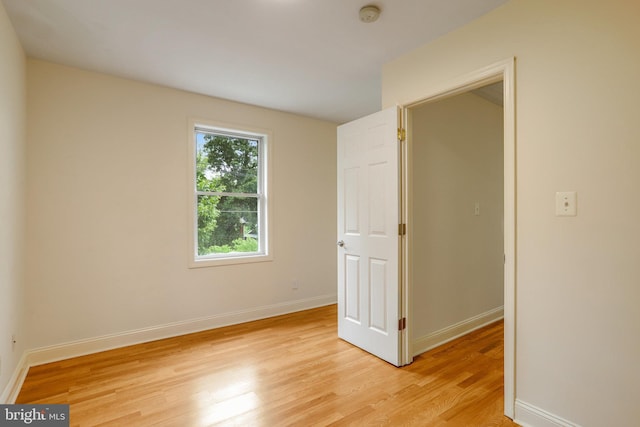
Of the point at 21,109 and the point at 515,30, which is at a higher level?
the point at 515,30

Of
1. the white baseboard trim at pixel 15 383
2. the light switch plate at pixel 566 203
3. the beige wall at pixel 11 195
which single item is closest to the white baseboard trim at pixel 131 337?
the white baseboard trim at pixel 15 383

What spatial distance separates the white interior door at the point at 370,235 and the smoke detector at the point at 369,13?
690 millimetres

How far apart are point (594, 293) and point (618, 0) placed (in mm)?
1398

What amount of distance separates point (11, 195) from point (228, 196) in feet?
6.04

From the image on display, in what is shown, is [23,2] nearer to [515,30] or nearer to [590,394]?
[515,30]

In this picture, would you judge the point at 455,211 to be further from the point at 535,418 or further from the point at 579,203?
the point at 535,418

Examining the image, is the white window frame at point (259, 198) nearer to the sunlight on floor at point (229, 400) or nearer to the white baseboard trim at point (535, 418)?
the sunlight on floor at point (229, 400)

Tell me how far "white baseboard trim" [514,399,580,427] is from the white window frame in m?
2.75

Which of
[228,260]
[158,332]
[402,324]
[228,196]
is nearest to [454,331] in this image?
[402,324]

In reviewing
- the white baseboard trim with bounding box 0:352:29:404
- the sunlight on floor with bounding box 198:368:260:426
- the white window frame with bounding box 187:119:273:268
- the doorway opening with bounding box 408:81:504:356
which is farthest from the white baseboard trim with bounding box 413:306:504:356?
the white baseboard trim with bounding box 0:352:29:404

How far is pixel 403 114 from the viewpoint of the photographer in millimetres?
2525

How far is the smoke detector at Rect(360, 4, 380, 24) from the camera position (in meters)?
1.93

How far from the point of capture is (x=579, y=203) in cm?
162

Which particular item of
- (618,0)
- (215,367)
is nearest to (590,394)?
(618,0)
